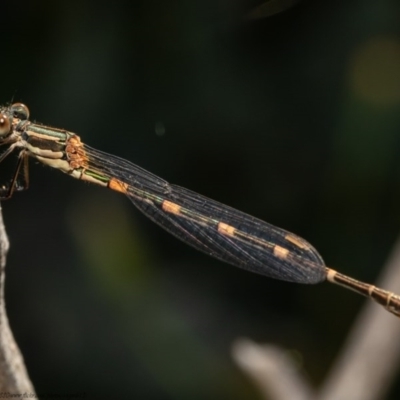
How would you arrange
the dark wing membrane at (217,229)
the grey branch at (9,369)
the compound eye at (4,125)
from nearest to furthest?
the grey branch at (9,369), the compound eye at (4,125), the dark wing membrane at (217,229)

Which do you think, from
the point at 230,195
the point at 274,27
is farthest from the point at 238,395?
the point at 274,27

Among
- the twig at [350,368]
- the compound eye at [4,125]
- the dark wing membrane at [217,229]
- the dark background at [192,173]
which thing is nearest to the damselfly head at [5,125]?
the compound eye at [4,125]

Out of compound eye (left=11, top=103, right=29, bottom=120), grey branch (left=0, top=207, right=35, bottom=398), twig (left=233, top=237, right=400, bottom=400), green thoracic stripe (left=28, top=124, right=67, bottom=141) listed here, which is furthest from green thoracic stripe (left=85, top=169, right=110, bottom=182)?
grey branch (left=0, top=207, right=35, bottom=398)

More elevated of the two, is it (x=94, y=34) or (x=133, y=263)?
(x=94, y=34)

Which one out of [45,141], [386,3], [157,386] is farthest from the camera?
[386,3]

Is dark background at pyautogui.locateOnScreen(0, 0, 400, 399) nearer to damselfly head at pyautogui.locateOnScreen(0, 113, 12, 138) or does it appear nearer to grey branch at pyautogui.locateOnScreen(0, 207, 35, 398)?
damselfly head at pyautogui.locateOnScreen(0, 113, 12, 138)

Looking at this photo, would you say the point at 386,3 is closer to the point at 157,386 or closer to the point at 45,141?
the point at 45,141

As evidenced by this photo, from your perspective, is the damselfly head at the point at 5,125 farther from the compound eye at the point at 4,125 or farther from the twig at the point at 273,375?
the twig at the point at 273,375

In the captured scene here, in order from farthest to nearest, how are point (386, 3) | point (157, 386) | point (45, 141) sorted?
point (386, 3)
point (157, 386)
point (45, 141)
